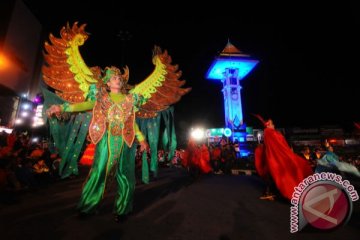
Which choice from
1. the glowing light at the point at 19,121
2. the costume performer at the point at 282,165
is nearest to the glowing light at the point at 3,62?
the glowing light at the point at 19,121

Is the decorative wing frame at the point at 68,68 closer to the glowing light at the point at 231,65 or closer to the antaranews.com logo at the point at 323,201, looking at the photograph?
the antaranews.com logo at the point at 323,201

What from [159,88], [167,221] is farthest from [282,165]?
[159,88]

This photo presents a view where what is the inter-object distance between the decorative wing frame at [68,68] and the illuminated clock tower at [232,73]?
2830 centimetres

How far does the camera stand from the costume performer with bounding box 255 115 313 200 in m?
3.97

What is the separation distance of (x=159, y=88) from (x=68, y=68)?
63.6 inches

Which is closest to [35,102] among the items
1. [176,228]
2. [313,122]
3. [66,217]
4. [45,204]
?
[45,204]

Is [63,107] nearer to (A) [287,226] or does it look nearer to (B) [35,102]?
(A) [287,226]

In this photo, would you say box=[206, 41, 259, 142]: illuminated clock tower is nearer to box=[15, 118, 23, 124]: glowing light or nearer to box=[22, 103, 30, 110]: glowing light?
box=[22, 103, 30, 110]: glowing light

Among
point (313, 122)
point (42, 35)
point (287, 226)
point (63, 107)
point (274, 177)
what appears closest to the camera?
point (287, 226)

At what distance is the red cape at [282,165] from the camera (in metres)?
3.97

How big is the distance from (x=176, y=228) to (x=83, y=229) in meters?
1.23

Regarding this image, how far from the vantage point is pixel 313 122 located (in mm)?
34969

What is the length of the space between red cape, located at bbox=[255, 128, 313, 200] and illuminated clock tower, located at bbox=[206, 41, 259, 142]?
26015 mm

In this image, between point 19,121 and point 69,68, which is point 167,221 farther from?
point 19,121
